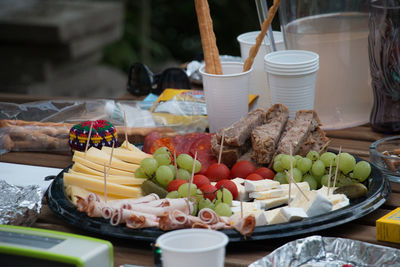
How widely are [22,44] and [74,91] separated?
1.62 feet

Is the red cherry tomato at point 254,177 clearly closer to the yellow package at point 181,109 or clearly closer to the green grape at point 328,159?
the green grape at point 328,159

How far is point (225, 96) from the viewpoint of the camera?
71.9 inches

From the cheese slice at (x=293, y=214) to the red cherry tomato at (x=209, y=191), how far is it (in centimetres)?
17

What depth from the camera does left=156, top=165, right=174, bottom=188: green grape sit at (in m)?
1.43

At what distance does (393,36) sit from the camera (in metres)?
1.86

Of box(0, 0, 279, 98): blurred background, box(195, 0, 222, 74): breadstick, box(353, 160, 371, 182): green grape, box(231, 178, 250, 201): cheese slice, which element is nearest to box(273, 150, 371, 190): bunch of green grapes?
box(353, 160, 371, 182): green grape

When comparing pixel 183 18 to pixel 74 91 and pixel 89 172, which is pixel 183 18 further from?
pixel 89 172

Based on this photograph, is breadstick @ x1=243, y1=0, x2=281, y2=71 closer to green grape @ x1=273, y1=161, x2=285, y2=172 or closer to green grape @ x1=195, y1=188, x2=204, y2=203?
green grape @ x1=273, y1=161, x2=285, y2=172

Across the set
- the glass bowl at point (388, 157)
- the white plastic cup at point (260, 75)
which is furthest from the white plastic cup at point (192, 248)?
the white plastic cup at point (260, 75)

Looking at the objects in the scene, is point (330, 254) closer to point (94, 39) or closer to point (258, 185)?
point (258, 185)

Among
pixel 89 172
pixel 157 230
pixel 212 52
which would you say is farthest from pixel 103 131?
pixel 157 230

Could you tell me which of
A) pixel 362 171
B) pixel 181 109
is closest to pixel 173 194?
pixel 362 171

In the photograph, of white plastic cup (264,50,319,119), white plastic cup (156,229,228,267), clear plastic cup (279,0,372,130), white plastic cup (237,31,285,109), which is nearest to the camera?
white plastic cup (156,229,228,267)

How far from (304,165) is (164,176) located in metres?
0.34
